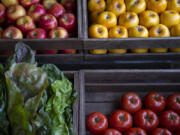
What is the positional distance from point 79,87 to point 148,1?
0.83 m

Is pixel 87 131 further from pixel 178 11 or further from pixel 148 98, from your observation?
pixel 178 11

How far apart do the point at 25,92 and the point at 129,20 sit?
2.91 ft

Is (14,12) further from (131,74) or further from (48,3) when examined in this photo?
(131,74)

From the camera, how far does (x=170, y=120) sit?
120 centimetres

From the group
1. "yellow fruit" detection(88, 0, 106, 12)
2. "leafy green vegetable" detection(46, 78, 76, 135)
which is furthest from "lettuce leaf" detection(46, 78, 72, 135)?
"yellow fruit" detection(88, 0, 106, 12)

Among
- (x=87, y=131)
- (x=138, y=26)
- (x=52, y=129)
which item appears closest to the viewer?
(x=52, y=129)

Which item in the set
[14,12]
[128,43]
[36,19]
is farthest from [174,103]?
[14,12]

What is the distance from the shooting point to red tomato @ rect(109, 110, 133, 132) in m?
1.19

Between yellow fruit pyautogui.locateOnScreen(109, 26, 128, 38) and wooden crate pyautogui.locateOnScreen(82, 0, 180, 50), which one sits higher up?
yellow fruit pyautogui.locateOnScreen(109, 26, 128, 38)

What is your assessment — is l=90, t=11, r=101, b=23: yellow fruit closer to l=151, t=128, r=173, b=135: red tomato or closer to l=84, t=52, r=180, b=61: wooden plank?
l=84, t=52, r=180, b=61: wooden plank

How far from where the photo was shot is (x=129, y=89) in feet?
4.56

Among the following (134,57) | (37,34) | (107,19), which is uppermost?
(107,19)

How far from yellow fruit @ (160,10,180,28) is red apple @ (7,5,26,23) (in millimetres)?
950

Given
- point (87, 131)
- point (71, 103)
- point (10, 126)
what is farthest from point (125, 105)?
point (10, 126)
